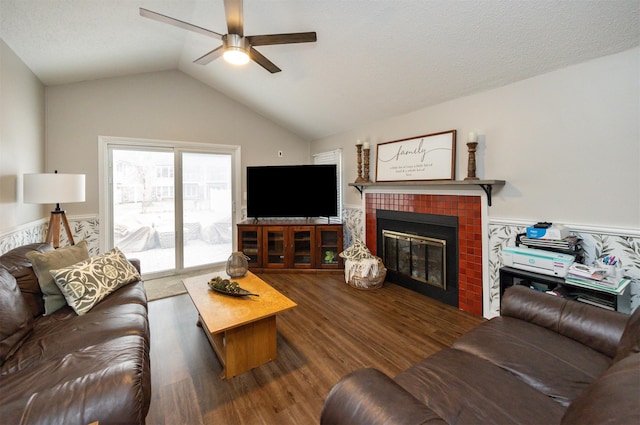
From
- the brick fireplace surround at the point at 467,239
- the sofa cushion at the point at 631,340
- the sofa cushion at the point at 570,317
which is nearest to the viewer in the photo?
the sofa cushion at the point at 631,340

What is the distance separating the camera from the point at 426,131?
3121 mm

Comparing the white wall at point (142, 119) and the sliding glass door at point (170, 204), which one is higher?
the white wall at point (142, 119)

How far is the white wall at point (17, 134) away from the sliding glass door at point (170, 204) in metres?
0.76

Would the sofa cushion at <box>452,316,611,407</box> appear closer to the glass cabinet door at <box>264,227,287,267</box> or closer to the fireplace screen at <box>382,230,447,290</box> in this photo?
the fireplace screen at <box>382,230,447,290</box>

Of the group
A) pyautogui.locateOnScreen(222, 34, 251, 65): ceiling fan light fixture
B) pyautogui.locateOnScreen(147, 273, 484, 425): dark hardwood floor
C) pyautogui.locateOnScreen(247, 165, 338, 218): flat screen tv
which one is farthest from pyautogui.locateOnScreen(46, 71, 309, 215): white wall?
pyautogui.locateOnScreen(222, 34, 251, 65): ceiling fan light fixture

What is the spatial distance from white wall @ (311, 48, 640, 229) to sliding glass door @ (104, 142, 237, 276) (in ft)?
11.0

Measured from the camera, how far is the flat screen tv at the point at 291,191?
4.19 meters

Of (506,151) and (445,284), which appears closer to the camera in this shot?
(506,151)

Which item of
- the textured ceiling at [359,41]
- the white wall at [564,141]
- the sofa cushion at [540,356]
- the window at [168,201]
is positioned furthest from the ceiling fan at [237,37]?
the window at [168,201]

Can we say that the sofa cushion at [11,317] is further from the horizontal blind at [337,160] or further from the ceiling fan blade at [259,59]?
the horizontal blind at [337,160]

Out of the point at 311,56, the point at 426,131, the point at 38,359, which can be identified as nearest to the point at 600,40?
the point at 426,131

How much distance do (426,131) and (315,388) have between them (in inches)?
109

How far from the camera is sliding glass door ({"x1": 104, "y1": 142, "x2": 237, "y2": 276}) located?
375 centimetres

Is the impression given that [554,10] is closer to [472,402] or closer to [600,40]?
[600,40]
